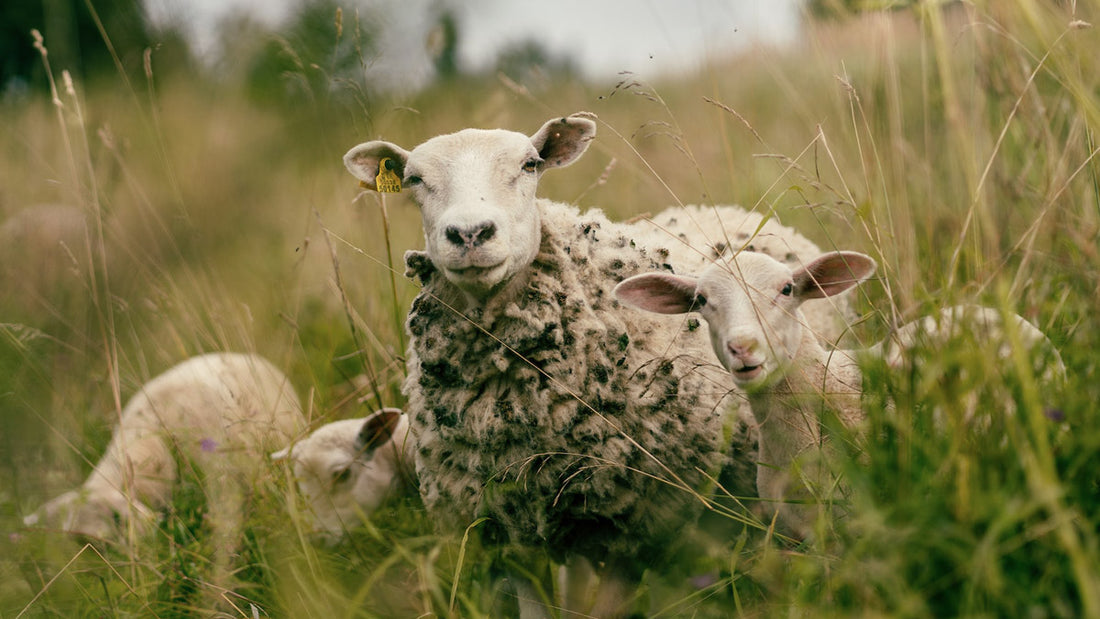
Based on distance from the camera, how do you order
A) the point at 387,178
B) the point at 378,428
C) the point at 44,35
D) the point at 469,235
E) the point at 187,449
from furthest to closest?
the point at 44,35
the point at 187,449
the point at 378,428
the point at 387,178
the point at 469,235

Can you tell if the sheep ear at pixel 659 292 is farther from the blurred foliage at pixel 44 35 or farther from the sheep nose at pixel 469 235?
the blurred foliage at pixel 44 35

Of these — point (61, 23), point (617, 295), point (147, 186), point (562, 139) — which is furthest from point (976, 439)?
point (61, 23)

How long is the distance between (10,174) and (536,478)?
738cm

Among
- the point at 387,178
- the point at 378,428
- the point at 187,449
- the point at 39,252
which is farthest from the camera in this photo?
the point at 39,252

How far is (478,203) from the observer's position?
226 centimetres

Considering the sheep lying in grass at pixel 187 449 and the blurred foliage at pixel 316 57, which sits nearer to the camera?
the blurred foliage at pixel 316 57

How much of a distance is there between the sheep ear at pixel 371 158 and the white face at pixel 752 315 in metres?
1.07

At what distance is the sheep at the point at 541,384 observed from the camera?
2.39 m

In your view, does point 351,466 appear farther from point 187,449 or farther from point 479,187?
point 479,187

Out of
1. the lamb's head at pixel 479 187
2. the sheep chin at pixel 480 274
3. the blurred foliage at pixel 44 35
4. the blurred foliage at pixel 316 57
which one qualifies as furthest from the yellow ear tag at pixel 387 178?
the blurred foliage at pixel 44 35

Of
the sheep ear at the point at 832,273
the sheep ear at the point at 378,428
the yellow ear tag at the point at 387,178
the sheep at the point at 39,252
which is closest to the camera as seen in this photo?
the sheep ear at the point at 832,273

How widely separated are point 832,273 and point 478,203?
43.7 inches

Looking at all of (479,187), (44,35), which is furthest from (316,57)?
(44,35)

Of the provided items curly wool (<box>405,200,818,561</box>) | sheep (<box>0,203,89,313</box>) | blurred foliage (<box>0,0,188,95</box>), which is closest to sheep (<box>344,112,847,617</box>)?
curly wool (<box>405,200,818,561</box>)
